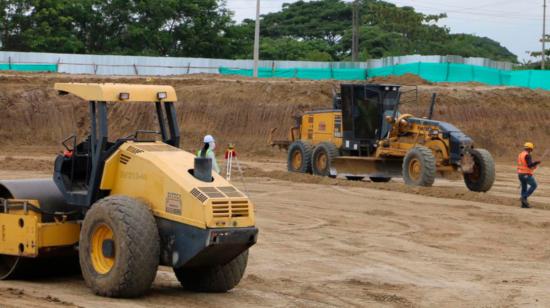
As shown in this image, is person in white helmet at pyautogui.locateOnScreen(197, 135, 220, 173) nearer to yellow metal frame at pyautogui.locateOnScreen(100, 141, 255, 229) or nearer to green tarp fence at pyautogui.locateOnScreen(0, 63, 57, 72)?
yellow metal frame at pyautogui.locateOnScreen(100, 141, 255, 229)

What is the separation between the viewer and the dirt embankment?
38.6m

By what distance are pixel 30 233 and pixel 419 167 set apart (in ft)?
48.1

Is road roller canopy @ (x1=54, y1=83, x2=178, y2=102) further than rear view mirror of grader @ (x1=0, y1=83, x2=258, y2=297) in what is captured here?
Yes

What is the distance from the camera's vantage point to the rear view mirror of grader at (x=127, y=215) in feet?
33.4

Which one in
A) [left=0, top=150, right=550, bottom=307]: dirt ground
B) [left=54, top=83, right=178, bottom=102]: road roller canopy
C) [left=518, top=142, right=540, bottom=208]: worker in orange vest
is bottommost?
[left=0, top=150, right=550, bottom=307]: dirt ground

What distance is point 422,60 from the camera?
5006 cm

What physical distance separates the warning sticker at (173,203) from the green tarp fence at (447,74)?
119ft

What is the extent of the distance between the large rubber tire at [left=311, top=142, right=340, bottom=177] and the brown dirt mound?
46.7ft

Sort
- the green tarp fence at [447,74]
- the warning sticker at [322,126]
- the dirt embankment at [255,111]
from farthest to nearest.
Answer: the green tarp fence at [447,74] → the dirt embankment at [255,111] → the warning sticker at [322,126]

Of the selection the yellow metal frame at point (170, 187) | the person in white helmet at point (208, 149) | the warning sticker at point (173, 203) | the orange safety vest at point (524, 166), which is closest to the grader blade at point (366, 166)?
the orange safety vest at point (524, 166)

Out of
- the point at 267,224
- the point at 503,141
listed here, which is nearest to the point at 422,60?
the point at 503,141

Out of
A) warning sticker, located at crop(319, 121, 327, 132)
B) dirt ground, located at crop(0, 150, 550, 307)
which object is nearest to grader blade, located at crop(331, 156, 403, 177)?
dirt ground, located at crop(0, 150, 550, 307)

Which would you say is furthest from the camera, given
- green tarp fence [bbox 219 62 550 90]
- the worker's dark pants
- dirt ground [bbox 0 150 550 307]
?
green tarp fence [bbox 219 62 550 90]

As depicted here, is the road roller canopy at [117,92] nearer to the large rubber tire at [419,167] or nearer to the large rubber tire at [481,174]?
the large rubber tire at [419,167]
